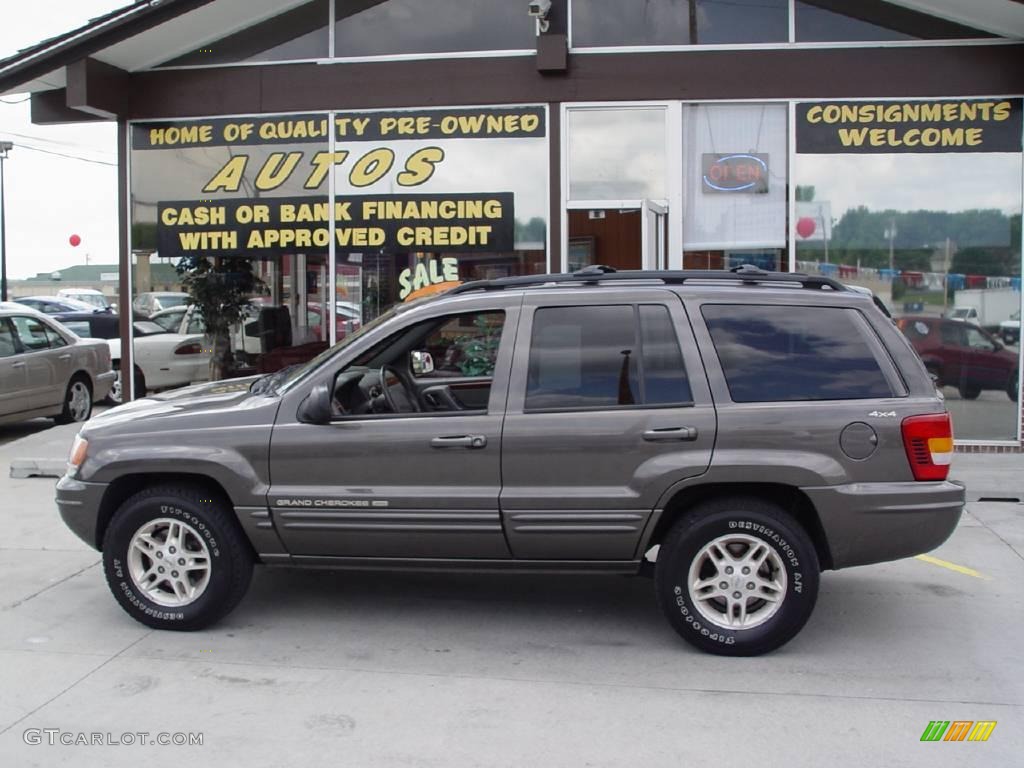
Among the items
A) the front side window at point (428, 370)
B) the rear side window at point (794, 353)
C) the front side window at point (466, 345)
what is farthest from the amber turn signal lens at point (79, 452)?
the rear side window at point (794, 353)

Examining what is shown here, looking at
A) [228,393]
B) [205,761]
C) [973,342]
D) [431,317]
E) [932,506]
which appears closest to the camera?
[205,761]

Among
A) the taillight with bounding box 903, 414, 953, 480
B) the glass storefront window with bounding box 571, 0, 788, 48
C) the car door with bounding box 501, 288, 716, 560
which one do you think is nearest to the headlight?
the car door with bounding box 501, 288, 716, 560

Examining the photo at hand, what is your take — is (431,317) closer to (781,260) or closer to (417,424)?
(417,424)

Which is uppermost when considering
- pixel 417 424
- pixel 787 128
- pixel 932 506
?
pixel 787 128

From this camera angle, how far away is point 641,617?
19.3ft

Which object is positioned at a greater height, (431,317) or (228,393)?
(431,317)

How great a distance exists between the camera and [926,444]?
511 centimetres

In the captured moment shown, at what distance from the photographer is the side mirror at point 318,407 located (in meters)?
5.30

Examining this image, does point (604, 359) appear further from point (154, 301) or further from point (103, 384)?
point (103, 384)

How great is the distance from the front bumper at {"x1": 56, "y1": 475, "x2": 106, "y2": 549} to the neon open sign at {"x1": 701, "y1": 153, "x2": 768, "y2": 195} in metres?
7.06

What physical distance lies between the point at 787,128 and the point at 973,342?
2760 millimetres

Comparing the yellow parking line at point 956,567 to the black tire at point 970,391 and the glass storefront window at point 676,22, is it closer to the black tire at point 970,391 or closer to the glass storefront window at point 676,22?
the black tire at point 970,391

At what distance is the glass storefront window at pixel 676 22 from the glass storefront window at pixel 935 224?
0.92 m

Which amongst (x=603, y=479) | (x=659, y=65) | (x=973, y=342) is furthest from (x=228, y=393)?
(x=973, y=342)
